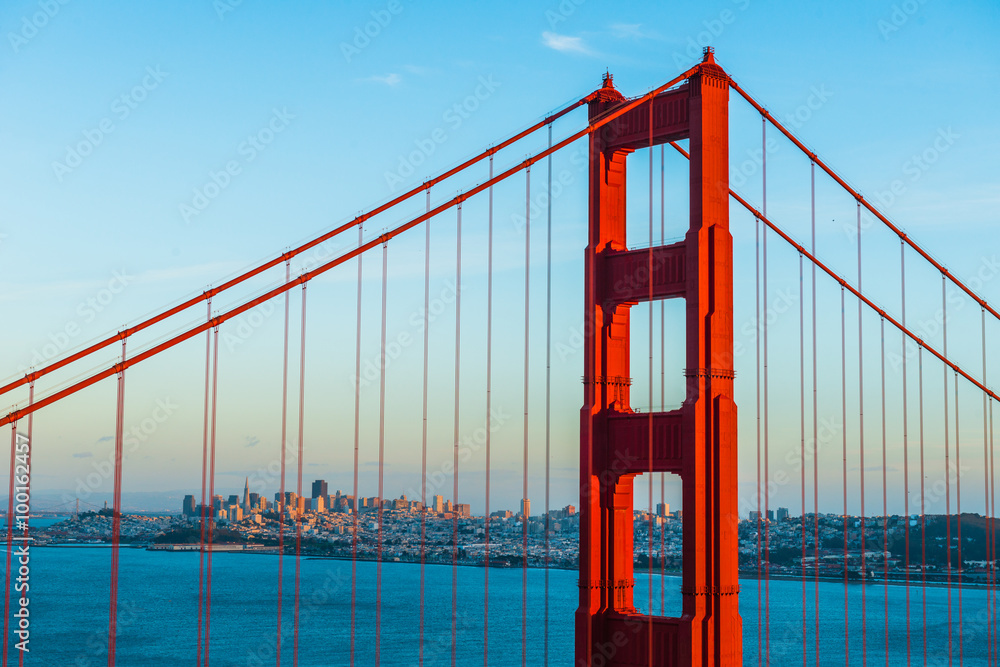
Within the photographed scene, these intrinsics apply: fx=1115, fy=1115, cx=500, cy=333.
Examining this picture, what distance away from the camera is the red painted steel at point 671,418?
16281 mm

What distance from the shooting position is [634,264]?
17.5m

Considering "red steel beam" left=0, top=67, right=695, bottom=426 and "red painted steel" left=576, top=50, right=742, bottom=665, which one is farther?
"red painted steel" left=576, top=50, right=742, bottom=665

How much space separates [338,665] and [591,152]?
57696mm

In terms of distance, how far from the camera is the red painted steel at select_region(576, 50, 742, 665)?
1628cm

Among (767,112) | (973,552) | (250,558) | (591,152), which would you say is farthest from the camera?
(250,558)

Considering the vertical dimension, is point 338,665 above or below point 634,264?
below

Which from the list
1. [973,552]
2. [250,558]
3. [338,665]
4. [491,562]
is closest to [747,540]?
[973,552]

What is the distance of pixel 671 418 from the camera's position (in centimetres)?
1688

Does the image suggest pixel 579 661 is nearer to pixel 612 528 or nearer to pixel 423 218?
pixel 612 528

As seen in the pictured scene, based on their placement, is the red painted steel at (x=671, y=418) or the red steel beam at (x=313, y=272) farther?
the red painted steel at (x=671, y=418)

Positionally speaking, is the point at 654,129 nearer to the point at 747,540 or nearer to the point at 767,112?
the point at 767,112

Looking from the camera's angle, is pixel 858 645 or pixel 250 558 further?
pixel 250 558

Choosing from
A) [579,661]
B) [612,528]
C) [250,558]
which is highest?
[612,528]

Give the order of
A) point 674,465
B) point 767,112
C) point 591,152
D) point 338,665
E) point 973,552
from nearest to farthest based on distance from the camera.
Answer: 1. point 674,465
2. point 591,152
3. point 767,112
4. point 338,665
5. point 973,552
